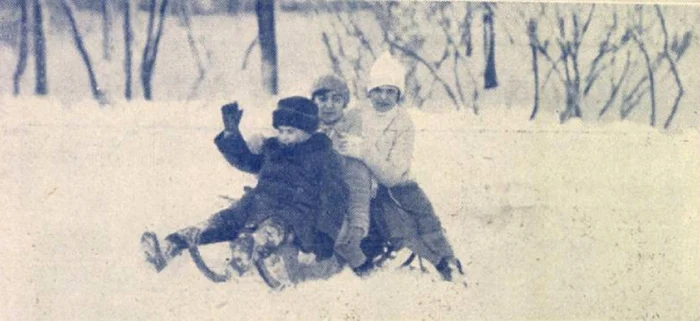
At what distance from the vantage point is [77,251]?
4.27 meters

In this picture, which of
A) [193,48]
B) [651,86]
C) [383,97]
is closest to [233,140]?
[193,48]

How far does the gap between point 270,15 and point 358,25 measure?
432 mm

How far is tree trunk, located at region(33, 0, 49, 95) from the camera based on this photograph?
427cm

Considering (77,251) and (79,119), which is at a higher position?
(79,119)

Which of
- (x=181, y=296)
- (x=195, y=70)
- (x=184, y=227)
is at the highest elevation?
(x=195, y=70)

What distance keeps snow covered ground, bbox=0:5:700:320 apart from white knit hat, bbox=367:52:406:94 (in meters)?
0.22

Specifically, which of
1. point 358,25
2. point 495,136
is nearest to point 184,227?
point 358,25

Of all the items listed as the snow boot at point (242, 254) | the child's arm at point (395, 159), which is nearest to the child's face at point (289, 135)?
the child's arm at point (395, 159)

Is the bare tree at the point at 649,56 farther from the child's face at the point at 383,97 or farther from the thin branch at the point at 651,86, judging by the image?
the child's face at the point at 383,97

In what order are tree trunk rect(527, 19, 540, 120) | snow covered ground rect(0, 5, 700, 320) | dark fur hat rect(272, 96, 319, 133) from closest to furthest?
snow covered ground rect(0, 5, 700, 320)
dark fur hat rect(272, 96, 319, 133)
tree trunk rect(527, 19, 540, 120)

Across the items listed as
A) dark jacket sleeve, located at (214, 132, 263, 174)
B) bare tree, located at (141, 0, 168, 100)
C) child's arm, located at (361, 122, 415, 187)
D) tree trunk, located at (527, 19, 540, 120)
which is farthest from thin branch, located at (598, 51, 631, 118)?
bare tree, located at (141, 0, 168, 100)

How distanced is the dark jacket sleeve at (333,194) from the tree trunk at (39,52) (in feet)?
4.54

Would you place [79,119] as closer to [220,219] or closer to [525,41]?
[220,219]

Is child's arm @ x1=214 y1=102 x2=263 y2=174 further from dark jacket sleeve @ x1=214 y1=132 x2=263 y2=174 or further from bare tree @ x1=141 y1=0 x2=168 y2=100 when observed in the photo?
bare tree @ x1=141 y1=0 x2=168 y2=100
